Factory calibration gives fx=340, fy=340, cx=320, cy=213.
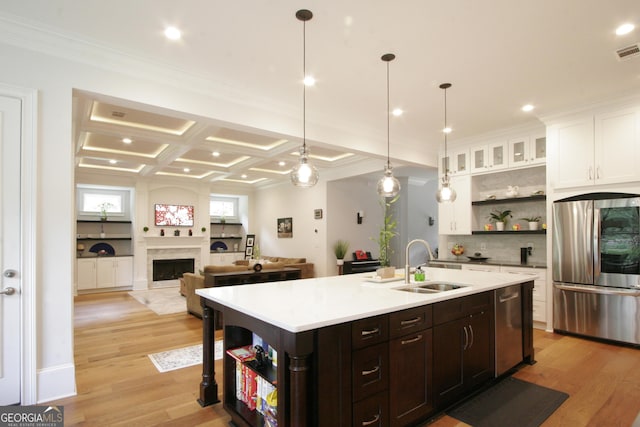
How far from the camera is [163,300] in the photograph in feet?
22.5

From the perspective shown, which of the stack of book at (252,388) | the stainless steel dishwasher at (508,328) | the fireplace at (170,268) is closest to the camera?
the stack of book at (252,388)

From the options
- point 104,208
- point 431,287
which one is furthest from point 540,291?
point 104,208

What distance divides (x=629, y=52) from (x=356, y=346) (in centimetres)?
351

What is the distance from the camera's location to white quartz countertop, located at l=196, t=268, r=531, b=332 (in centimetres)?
182

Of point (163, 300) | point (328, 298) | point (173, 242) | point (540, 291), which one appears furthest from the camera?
point (173, 242)

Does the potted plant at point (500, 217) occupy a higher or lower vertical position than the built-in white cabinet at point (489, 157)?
lower

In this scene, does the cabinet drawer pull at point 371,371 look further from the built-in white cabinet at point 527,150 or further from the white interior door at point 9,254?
the built-in white cabinet at point 527,150

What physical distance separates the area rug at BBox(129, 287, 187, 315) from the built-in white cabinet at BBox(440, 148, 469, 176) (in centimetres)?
523

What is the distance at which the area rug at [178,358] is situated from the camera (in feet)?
11.1

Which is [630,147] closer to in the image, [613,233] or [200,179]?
[613,233]

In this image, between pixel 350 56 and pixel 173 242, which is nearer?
pixel 350 56

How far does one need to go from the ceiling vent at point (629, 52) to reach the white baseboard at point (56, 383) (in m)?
5.38
